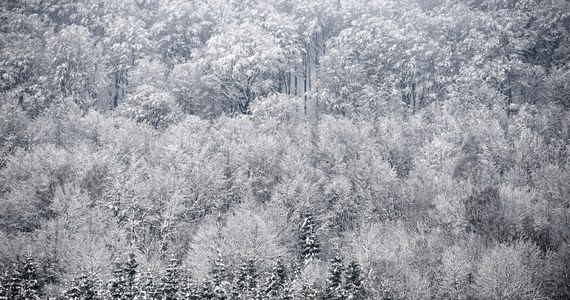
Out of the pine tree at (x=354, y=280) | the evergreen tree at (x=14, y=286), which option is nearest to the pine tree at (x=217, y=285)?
the pine tree at (x=354, y=280)

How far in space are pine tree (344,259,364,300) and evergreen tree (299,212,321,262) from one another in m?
5.54

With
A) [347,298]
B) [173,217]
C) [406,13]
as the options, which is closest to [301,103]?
[406,13]

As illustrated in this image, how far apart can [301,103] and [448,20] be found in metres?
27.1

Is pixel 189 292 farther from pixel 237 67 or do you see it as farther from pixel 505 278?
pixel 237 67

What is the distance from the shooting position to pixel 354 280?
40.8m

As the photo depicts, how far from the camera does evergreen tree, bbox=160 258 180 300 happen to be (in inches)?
1494

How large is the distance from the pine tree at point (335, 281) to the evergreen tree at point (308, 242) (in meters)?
4.29

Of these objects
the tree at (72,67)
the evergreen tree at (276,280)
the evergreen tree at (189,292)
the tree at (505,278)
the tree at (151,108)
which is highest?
the tree at (72,67)

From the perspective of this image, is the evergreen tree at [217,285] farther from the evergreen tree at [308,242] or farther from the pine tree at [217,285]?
the evergreen tree at [308,242]

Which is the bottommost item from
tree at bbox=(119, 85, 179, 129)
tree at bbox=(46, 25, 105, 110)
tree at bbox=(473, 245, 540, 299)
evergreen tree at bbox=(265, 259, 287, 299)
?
evergreen tree at bbox=(265, 259, 287, 299)

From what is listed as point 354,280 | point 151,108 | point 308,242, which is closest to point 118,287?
point 308,242

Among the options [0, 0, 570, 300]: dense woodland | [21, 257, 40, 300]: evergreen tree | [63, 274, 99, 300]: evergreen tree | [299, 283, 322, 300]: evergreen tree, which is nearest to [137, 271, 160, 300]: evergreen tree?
[0, 0, 570, 300]: dense woodland

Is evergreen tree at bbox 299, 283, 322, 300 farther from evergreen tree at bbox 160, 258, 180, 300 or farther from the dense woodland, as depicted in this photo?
evergreen tree at bbox 160, 258, 180, 300

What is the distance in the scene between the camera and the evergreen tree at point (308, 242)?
46156 millimetres
